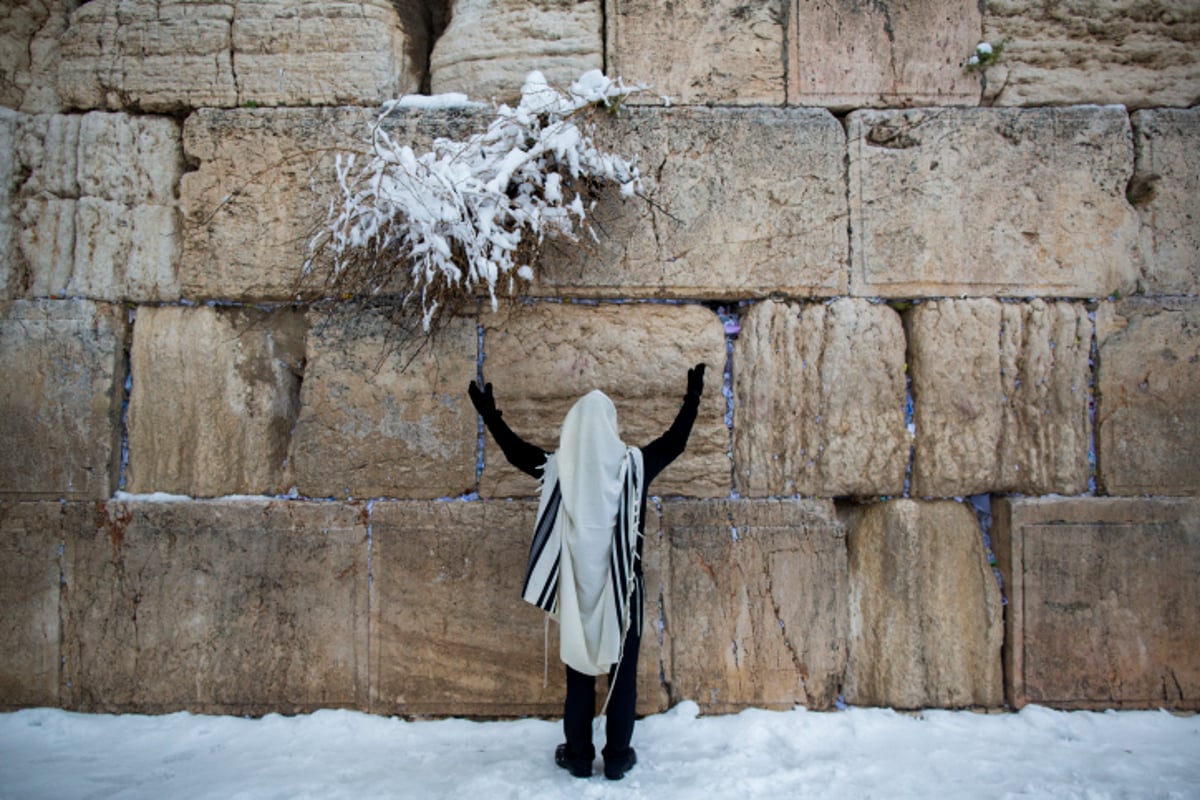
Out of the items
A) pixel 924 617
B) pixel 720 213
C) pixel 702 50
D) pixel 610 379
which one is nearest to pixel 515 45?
pixel 702 50

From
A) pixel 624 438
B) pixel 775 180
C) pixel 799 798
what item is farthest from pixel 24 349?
pixel 799 798

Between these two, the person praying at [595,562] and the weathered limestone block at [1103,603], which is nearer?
the person praying at [595,562]

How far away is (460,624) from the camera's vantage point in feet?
10.9

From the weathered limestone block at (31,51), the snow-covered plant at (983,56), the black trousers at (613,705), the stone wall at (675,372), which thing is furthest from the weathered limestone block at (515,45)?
the black trousers at (613,705)

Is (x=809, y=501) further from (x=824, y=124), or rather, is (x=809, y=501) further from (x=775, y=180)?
(x=824, y=124)

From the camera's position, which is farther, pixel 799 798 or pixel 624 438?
pixel 624 438

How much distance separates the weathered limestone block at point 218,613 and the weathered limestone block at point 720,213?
162 centimetres

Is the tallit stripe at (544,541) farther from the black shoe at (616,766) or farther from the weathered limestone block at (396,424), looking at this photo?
the weathered limestone block at (396,424)

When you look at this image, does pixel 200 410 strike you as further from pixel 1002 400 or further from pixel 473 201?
pixel 1002 400

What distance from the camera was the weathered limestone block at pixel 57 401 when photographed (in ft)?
11.1

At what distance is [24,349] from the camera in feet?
11.2

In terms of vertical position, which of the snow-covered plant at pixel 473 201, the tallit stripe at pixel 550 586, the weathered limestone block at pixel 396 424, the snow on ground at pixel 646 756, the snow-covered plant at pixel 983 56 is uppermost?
the snow-covered plant at pixel 983 56

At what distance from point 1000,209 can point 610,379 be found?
6.50ft

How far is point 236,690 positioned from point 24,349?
187 cm
